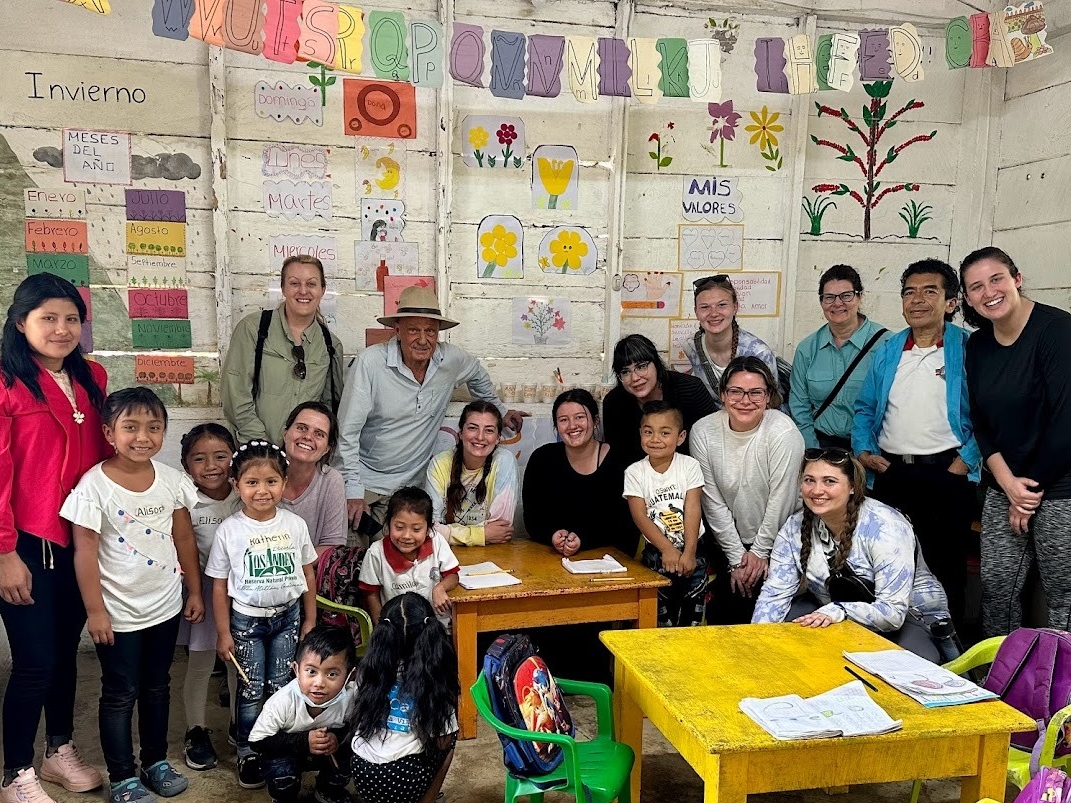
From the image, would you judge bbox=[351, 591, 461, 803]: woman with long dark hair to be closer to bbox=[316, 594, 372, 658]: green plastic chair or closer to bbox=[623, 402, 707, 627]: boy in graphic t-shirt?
bbox=[316, 594, 372, 658]: green plastic chair

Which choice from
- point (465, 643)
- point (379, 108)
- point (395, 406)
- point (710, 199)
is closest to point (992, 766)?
point (465, 643)

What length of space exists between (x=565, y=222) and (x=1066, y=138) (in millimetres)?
2735

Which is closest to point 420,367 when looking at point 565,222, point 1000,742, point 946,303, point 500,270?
point 500,270

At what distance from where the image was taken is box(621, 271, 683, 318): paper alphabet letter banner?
4.79 metres

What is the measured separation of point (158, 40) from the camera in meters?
4.14

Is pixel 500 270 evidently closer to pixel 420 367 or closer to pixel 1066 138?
pixel 420 367

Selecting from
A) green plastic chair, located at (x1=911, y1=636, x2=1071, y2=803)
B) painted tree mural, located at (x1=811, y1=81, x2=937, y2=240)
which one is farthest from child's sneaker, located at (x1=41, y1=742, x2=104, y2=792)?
painted tree mural, located at (x1=811, y1=81, x2=937, y2=240)

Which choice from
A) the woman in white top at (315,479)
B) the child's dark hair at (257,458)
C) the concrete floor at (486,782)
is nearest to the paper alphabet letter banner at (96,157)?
the woman in white top at (315,479)

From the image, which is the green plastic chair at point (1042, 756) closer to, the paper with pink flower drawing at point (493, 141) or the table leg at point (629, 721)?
the table leg at point (629, 721)

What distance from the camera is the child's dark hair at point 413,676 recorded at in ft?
8.15

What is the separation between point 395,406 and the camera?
3975 millimetres

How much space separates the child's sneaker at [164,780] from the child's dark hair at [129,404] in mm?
1233

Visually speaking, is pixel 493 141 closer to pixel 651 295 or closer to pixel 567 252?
pixel 567 252

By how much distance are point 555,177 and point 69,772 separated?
351 centimetres
